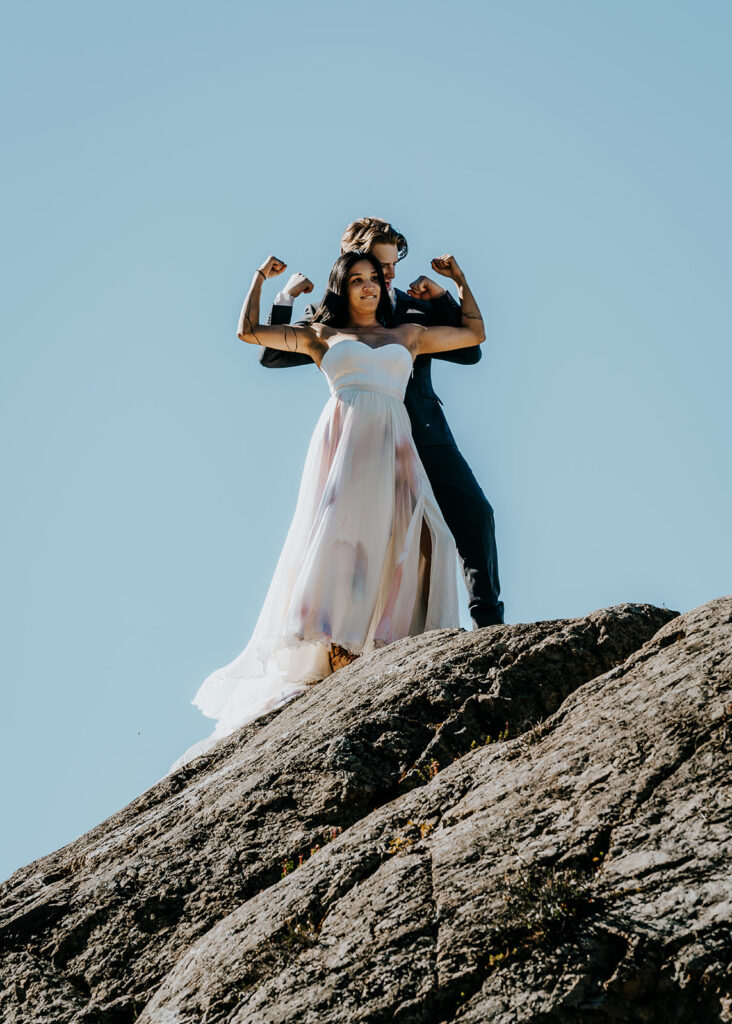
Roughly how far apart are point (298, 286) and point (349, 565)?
219cm

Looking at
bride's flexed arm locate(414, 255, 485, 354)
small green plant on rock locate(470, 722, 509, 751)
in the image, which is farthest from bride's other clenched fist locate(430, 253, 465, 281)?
small green plant on rock locate(470, 722, 509, 751)

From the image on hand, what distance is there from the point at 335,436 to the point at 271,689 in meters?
2.00

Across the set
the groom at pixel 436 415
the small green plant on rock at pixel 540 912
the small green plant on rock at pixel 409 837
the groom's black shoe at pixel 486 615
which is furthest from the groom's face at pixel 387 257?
the small green plant on rock at pixel 540 912

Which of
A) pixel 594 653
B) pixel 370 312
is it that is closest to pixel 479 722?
pixel 594 653

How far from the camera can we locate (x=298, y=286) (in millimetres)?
10375

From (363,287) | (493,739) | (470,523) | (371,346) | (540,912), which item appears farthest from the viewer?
(363,287)

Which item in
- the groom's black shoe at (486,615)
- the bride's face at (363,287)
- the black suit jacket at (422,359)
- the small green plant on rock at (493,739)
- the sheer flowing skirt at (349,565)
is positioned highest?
the bride's face at (363,287)

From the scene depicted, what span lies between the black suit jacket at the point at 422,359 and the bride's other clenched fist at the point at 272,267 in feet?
0.89

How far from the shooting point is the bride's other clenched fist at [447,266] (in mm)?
10438

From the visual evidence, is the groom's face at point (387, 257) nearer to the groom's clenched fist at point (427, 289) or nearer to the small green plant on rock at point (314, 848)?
the groom's clenched fist at point (427, 289)

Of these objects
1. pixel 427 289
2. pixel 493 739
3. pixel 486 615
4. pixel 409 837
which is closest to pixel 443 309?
pixel 427 289

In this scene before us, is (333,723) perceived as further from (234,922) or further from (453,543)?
(453,543)

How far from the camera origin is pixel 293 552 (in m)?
9.96

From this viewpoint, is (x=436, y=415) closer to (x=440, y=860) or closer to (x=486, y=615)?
(x=486, y=615)
